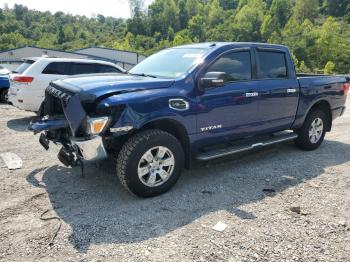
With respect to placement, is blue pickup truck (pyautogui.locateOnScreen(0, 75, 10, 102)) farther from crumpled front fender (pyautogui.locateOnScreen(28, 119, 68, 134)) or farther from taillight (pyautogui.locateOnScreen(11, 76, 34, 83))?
crumpled front fender (pyautogui.locateOnScreen(28, 119, 68, 134))

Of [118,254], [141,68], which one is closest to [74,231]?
[118,254]

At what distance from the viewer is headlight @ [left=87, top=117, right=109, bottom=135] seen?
3.78 metres

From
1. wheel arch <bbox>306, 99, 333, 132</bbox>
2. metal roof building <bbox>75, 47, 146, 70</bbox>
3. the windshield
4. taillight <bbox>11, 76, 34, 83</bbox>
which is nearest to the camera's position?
the windshield

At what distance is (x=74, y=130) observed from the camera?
3859 mm

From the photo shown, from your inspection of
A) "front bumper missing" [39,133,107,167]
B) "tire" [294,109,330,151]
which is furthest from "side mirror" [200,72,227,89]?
"tire" [294,109,330,151]

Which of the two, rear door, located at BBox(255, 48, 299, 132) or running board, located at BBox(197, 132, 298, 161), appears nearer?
running board, located at BBox(197, 132, 298, 161)

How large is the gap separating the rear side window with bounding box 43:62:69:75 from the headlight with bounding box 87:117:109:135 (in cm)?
557

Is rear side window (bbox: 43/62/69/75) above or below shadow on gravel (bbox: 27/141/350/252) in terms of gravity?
above

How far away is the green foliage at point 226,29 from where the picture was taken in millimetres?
72250

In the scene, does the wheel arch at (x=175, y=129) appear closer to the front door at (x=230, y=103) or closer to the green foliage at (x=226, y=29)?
the front door at (x=230, y=103)

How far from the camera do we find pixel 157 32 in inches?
4291

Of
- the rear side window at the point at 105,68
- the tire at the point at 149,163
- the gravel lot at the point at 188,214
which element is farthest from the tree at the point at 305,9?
the tire at the point at 149,163

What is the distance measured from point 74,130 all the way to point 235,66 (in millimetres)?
2558

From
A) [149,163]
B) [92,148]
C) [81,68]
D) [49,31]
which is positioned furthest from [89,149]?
[49,31]
